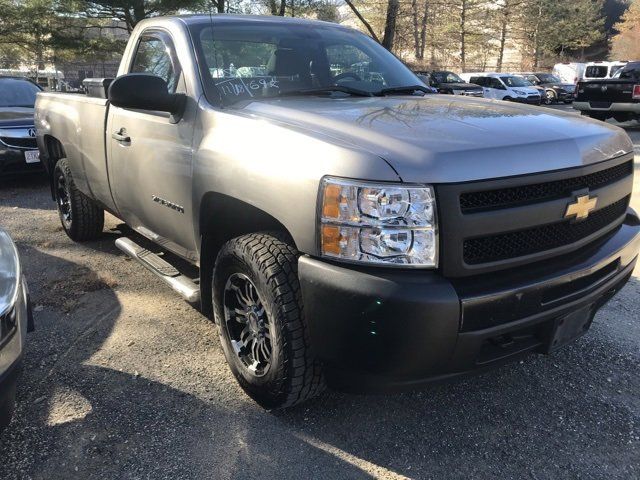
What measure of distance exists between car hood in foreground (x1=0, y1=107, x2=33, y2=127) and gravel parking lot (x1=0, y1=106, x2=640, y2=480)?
5436 millimetres

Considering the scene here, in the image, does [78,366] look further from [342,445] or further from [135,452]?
[342,445]

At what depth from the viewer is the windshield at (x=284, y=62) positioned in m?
3.09

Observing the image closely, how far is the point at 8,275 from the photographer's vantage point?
2348mm

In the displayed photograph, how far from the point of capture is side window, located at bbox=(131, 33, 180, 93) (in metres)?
3.28

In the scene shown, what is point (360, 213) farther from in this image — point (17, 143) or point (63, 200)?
point (17, 143)

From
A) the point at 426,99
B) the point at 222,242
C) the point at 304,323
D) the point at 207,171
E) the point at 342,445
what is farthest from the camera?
the point at 426,99

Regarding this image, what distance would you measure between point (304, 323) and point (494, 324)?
30.1 inches

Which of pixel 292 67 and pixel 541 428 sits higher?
pixel 292 67

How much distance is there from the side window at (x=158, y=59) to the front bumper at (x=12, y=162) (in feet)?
16.0

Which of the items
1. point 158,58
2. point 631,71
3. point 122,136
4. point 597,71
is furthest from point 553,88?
point 122,136

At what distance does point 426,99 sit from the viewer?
327 centimetres

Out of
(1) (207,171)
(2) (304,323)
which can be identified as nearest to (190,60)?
(1) (207,171)

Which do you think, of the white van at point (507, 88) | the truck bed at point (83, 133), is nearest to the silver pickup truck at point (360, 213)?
the truck bed at point (83, 133)

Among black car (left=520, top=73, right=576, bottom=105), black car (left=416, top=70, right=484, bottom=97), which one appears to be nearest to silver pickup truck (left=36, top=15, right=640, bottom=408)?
black car (left=416, top=70, right=484, bottom=97)
